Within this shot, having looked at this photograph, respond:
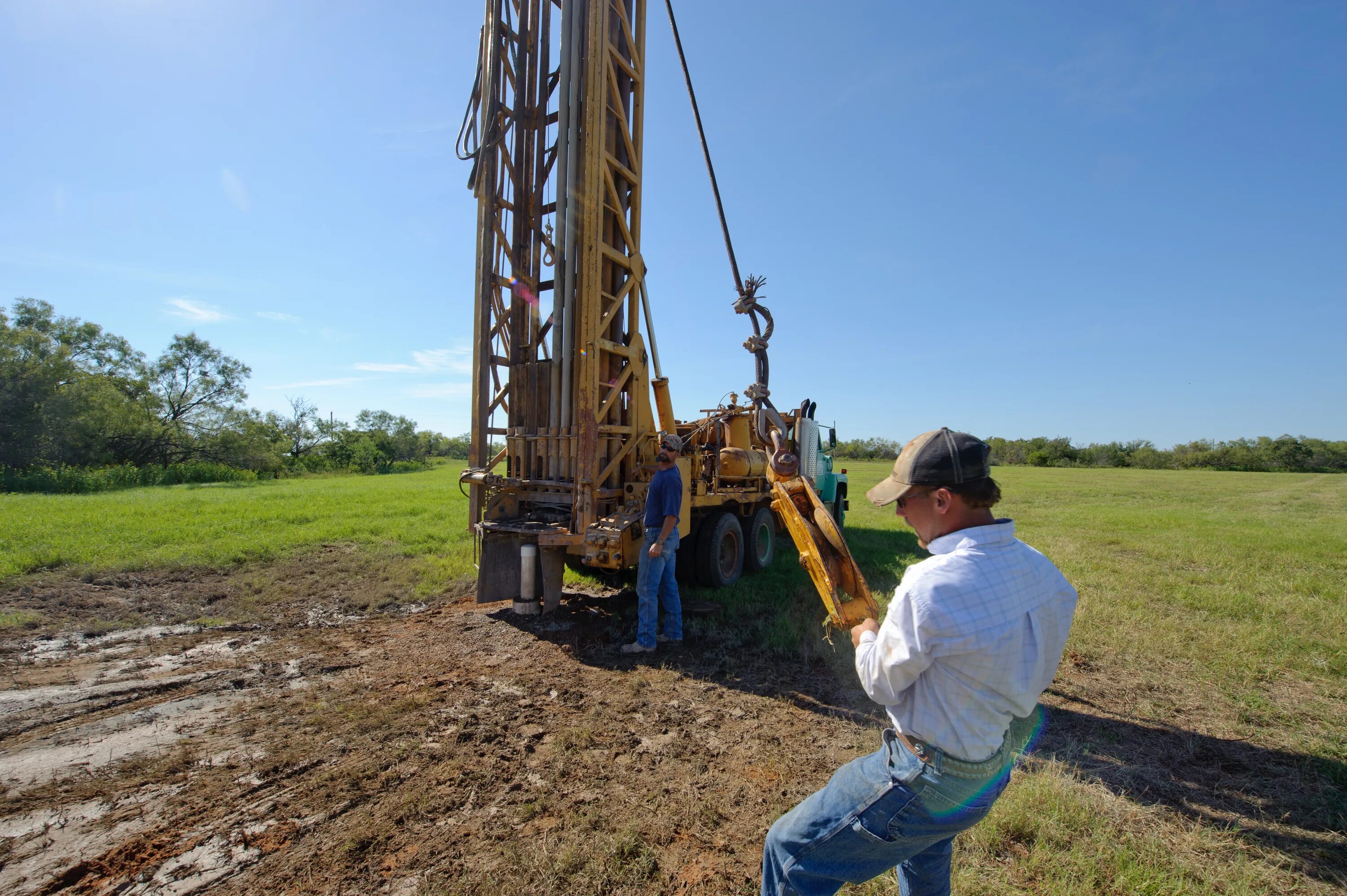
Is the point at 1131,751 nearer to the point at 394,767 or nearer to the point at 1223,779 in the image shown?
the point at 1223,779

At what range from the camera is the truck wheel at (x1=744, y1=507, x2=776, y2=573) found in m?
9.02

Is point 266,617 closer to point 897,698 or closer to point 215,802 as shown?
point 215,802

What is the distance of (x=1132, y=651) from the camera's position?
5.70 meters

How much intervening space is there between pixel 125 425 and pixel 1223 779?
4212 centimetres

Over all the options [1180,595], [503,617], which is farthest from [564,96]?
[1180,595]

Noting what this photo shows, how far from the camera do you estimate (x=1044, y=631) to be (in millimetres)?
1494

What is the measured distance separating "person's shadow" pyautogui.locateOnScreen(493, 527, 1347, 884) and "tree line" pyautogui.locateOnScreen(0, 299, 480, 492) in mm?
29516

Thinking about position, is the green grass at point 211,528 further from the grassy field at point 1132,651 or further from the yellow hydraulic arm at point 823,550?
the yellow hydraulic arm at point 823,550

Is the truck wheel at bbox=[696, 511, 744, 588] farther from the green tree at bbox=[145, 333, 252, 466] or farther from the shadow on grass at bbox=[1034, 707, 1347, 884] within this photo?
the green tree at bbox=[145, 333, 252, 466]

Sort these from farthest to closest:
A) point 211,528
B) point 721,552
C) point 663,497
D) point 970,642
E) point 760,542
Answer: point 211,528
point 760,542
point 721,552
point 663,497
point 970,642

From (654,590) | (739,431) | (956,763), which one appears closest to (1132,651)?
(654,590)

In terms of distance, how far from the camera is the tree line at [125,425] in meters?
25.4

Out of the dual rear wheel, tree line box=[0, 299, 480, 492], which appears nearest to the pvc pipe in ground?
the dual rear wheel

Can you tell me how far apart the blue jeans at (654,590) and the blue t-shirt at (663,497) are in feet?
0.34
